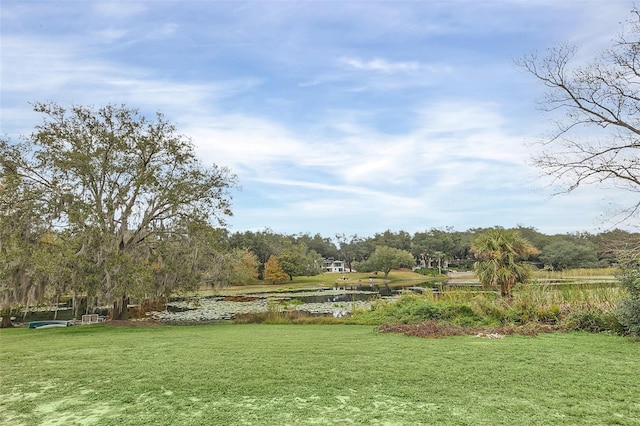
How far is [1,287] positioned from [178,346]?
716 cm

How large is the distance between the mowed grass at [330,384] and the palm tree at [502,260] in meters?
6.81

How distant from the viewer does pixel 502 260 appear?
13.7 m

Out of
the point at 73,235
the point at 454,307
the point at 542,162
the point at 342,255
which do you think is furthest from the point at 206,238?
the point at 342,255

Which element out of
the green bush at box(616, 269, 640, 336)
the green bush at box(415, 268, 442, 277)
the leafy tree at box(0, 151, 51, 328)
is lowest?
the green bush at box(415, 268, 442, 277)

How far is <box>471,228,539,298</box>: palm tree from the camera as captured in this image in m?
13.5

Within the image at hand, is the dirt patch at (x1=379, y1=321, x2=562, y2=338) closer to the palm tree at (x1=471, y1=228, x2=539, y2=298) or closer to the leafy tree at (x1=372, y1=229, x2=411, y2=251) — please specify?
the palm tree at (x1=471, y1=228, x2=539, y2=298)

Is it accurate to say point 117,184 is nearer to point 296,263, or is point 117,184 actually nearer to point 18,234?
point 18,234

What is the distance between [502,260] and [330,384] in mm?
11141

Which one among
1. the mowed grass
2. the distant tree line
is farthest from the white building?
the mowed grass

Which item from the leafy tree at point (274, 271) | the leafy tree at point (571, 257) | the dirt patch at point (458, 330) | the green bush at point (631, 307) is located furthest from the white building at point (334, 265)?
the green bush at point (631, 307)

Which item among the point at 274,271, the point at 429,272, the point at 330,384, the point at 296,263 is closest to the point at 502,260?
the point at 330,384

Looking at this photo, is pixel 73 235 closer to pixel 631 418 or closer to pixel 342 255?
pixel 631 418

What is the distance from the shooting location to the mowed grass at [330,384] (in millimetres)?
3439

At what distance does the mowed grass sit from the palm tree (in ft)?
22.4
